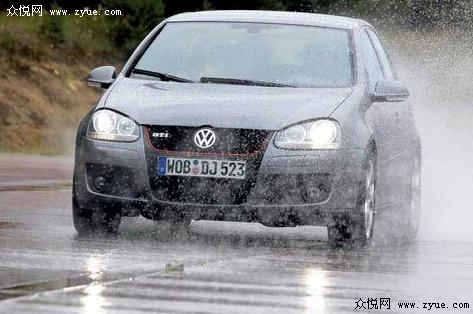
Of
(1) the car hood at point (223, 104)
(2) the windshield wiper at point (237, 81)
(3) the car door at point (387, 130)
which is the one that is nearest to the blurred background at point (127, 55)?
(3) the car door at point (387, 130)

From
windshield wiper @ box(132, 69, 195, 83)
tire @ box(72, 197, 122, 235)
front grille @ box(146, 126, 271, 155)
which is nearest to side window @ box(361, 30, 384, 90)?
windshield wiper @ box(132, 69, 195, 83)

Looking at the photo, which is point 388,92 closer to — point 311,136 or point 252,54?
point 252,54

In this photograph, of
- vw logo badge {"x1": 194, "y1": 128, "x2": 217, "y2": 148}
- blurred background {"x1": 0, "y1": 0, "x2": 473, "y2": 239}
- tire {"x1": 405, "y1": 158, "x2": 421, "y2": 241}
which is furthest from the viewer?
blurred background {"x1": 0, "y1": 0, "x2": 473, "y2": 239}

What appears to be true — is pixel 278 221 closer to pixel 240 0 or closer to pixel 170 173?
pixel 170 173

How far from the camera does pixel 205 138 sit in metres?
13.1

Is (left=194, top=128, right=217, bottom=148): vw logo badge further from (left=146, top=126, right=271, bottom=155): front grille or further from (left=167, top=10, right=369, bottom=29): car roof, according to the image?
(left=167, top=10, right=369, bottom=29): car roof

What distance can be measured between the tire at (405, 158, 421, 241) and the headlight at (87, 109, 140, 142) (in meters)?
2.62

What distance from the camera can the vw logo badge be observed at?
515 inches

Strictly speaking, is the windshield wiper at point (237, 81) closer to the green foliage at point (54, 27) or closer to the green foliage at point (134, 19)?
the green foliage at point (54, 27)

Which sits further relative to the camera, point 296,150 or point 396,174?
point 396,174

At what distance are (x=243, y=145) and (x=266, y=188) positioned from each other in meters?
0.32

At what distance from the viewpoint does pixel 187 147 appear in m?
13.1

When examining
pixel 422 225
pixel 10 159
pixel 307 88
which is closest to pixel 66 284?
pixel 307 88

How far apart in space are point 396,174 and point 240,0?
26.8 metres
